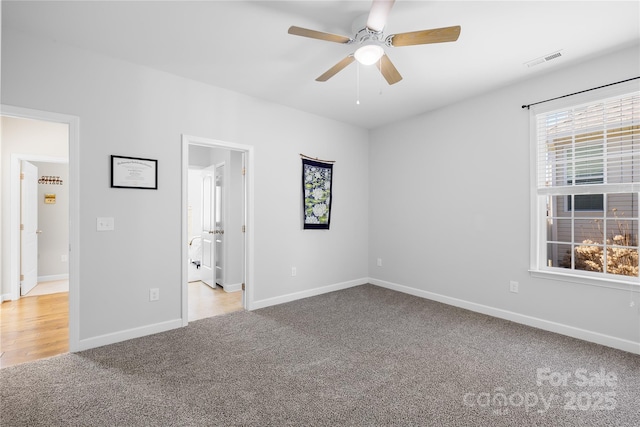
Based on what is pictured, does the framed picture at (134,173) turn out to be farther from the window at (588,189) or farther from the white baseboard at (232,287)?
the window at (588,189)

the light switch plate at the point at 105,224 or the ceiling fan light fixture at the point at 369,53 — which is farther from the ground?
the ceiling fan light fixture at the point at 369,53

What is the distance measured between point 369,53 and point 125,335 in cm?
332

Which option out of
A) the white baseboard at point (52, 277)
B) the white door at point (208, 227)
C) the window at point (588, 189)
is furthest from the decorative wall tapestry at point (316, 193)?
the white baseboard at point (52, 277)

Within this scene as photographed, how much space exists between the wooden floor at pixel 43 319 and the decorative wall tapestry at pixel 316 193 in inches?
62.0

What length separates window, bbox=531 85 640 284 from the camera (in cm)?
271

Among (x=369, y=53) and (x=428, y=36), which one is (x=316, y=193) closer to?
(x=369, y=53)

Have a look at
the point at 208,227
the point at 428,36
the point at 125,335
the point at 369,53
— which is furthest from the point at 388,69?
the point at 208,227

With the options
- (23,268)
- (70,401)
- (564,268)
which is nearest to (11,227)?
(23,268)

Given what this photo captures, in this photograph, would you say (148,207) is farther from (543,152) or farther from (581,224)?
(581,224)

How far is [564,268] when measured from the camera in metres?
3.12

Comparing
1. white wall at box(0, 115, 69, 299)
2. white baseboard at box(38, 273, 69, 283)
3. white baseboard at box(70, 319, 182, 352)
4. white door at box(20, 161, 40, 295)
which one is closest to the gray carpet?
white baseboard at box(70, 319, 182, 352)

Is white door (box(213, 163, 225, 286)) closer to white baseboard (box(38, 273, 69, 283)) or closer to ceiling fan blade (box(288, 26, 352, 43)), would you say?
white baseboard (box(38, 273, 69, 283))

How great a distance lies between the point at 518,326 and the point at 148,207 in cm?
411

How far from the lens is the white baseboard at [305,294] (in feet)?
12.6
